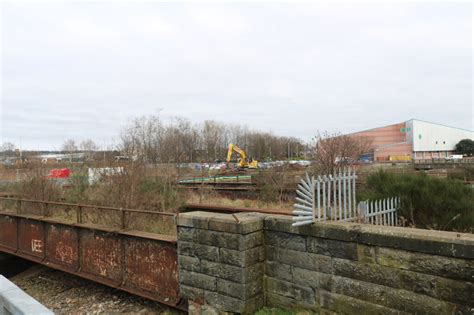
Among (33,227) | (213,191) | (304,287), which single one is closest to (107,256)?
(33,227)

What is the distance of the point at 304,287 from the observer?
515 centimetres

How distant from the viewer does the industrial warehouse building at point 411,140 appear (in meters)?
89.0

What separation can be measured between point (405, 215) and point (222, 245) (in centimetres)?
359

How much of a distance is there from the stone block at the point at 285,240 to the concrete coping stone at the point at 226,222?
19cm

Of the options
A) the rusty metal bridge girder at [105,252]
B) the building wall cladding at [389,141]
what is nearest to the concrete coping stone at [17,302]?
the rusty metal bridge girder at [105,252]

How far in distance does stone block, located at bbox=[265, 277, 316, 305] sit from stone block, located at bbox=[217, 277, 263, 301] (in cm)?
14

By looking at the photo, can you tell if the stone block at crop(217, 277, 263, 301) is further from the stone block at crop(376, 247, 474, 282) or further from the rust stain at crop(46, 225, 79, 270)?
the rust stain at crop(46, 225, 79, 270)

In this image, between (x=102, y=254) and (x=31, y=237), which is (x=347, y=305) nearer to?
(x=102, y=254)

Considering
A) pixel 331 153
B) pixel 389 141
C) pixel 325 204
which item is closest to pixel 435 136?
pixel 389 141

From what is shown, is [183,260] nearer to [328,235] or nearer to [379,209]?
[328,235]

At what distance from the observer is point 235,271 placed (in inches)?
211

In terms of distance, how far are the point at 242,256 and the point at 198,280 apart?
1.01 meters

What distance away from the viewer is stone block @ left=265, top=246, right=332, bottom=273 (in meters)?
4.95

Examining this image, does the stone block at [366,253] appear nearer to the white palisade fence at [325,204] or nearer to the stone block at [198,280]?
the white palisade fence at [325,204]
